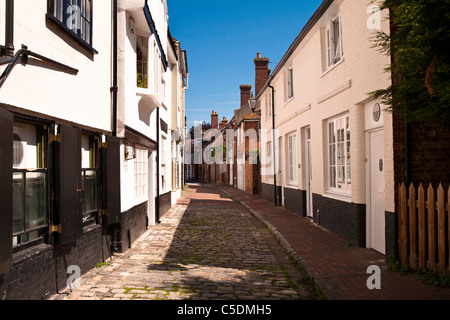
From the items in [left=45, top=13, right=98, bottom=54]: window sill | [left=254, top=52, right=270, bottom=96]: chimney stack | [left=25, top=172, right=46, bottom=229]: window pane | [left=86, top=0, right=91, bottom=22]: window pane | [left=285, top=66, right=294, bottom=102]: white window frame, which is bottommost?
[left=25, top=172, right=46, bottom=229]: window pane

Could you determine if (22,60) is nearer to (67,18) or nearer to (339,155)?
(67,18)

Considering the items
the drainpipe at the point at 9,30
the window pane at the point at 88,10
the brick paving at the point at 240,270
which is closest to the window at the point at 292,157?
the brick paving at the point at 240,270

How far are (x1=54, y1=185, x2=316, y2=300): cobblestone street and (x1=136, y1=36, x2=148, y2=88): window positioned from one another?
397cm

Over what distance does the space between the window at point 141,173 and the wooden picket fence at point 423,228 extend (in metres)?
5.91

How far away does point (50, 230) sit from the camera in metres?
4.90

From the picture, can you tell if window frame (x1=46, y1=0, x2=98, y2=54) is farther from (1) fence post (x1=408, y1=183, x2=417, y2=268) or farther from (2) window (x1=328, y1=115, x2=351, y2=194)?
(2) window (x1=328, y1=115, x2=351, y2=194)

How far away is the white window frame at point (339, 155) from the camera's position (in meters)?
8.62

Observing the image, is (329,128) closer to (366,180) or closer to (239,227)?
(366,180)

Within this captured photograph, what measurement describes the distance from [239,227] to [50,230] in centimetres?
706

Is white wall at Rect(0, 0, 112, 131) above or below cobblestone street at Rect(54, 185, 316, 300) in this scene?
above

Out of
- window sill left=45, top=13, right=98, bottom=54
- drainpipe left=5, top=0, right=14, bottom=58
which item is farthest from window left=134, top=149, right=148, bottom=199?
drainpipe left=5, top=0, right=14, bottom=58

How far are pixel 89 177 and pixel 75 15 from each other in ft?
8.51

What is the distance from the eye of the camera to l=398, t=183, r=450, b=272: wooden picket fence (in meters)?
5.22

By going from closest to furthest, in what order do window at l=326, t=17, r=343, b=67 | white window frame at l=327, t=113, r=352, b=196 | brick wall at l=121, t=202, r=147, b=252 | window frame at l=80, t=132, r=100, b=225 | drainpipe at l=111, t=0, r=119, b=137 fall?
window frame at l=80, t=132, r=100, b=225
drainpipe at l=111, t=0, r=119, b=137
brick wall at l=121, t=202, r=147, b=252
white window frame at l=327, t=113, r=352, b=196
window at l=326, t=17, r=343, b=67
